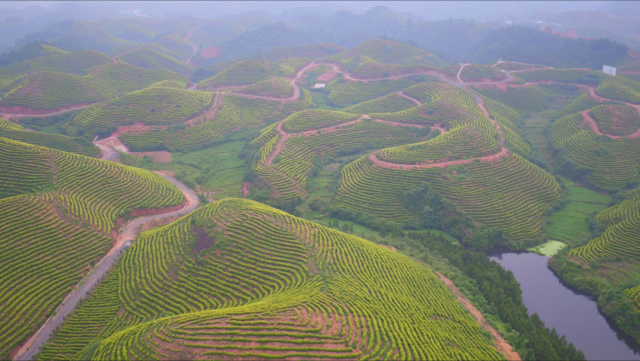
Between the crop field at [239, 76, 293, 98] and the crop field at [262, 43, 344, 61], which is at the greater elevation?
the crop field at [262, 43, 344, 61]

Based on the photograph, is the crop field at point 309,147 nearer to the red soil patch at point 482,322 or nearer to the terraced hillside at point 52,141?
the red soil patch at point 482,322

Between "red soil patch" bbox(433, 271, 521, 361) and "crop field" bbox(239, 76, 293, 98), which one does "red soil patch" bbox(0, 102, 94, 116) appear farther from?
"red soil patch" bbox(433, 271, 521, 361)

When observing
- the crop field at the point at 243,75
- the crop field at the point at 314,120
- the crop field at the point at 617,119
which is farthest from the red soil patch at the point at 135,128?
the crop field at the point at 617,119

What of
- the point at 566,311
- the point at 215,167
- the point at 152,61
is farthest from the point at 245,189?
the point at 152,61

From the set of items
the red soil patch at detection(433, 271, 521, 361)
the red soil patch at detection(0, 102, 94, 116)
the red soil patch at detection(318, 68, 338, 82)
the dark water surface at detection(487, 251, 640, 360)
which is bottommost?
the dark water surface at detection(487, 251, 640, 360)

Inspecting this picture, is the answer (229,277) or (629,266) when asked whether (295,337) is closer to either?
(229,277)

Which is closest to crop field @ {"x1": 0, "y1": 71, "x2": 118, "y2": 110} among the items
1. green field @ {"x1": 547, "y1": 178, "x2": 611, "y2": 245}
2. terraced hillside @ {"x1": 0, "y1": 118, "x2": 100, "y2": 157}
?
terraced hillside @ {"x1": 0, "y1": 118, "x2": 100, "y2": 157}
